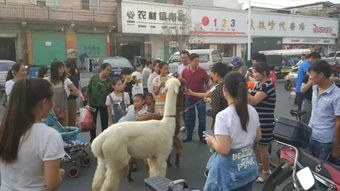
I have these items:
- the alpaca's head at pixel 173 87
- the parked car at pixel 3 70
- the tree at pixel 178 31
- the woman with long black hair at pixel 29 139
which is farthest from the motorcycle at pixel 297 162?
the tree at pixel 178 31

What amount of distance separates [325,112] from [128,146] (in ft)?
7.41

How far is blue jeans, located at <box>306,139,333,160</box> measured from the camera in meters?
Result: 3.57

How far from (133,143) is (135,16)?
20.1 meters

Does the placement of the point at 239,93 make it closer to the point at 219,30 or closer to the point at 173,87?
the point at 173,87

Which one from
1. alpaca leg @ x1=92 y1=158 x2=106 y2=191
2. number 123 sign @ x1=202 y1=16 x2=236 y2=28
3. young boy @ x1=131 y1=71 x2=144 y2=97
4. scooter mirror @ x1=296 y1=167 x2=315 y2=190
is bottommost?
alpaca leg @ x1=92 y1=158 x2=106 y2=191

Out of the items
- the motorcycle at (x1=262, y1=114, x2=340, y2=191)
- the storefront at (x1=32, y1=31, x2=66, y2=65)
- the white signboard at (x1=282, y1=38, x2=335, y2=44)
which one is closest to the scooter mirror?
the motorcycle at (x1=262, y1=114, x2=340, y2=191)

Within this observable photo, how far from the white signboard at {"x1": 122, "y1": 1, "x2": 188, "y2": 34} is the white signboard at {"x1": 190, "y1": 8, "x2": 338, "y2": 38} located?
5.38ft

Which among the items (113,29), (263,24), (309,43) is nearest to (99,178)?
(113,29)

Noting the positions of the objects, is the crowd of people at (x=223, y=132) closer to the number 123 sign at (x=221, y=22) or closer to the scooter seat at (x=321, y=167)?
the scooter seat at (x=321, y=167)

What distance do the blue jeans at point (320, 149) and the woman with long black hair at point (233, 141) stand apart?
1.41 m

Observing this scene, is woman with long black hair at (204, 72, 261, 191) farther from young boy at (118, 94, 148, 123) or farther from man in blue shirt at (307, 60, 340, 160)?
young boy at (118, 94, 148, 123)

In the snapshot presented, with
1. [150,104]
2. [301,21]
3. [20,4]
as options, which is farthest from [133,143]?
[301,21]

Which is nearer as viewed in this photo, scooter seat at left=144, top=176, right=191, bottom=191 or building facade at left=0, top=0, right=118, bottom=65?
scooter seat at left=144, top=176, right=191, bottom=191

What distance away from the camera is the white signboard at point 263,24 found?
1039 inches
